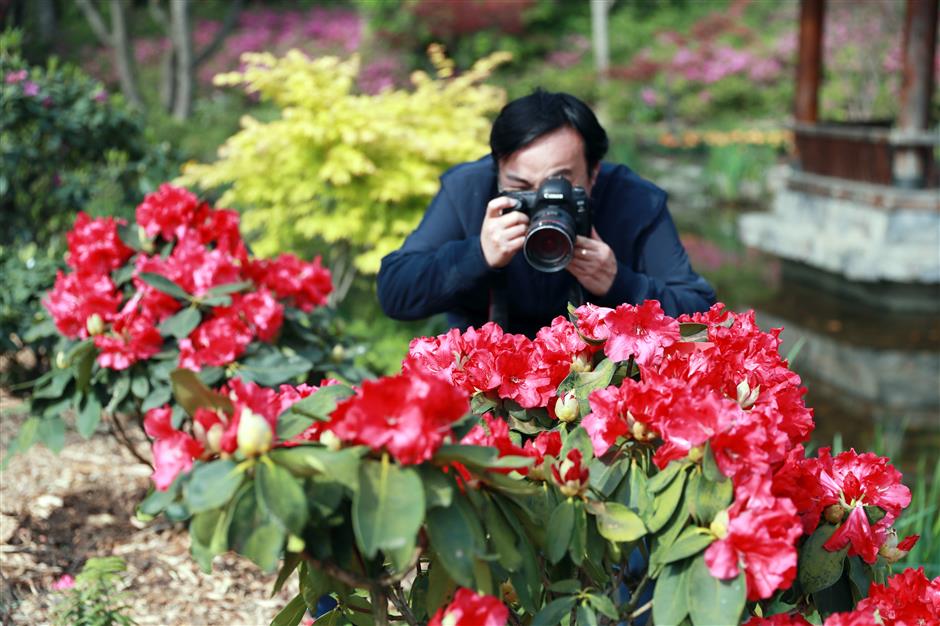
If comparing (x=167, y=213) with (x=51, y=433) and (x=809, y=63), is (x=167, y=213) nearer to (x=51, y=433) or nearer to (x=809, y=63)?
(x=51, y=433)

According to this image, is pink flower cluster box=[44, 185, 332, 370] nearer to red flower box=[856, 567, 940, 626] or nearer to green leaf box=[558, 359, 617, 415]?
green leaf box=[558, 359, 617, 415]

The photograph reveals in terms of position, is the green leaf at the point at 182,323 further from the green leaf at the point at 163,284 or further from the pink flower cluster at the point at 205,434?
the pink flower cluster at the point at 205,434

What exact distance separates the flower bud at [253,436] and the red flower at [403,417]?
0.22 feet

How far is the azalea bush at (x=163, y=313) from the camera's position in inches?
89.7

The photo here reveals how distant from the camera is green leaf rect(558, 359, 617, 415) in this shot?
48.4 inches

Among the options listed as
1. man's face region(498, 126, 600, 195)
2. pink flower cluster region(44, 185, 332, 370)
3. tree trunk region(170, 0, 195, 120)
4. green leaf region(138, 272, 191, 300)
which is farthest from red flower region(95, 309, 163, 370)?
tree trunk region(170, 0, 195, 120)

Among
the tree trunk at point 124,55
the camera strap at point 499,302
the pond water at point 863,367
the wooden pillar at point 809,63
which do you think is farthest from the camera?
the tree trunk at point 124,55

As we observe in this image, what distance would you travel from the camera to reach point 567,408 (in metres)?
1.21

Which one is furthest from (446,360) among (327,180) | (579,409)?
(327,180)

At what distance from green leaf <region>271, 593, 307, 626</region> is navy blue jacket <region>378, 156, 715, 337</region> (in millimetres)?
819

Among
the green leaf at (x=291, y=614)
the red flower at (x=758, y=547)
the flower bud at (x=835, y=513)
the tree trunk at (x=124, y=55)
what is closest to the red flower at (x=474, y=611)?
the red flower at (x=758, y=547)

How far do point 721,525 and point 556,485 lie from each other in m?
0.19

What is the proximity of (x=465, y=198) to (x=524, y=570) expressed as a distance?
1.12 meters

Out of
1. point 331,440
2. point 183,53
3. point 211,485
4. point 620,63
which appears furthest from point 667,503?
point 620,63
